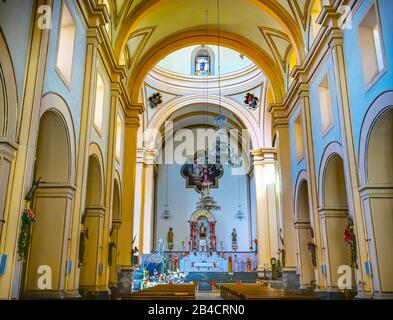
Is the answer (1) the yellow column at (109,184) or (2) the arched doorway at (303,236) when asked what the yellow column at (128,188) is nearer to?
(1) the yellow column at (109,184)

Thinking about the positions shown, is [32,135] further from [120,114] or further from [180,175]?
[180,175]

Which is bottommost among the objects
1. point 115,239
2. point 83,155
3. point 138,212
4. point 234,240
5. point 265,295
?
point 265,295

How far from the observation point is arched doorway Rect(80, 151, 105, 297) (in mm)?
9805

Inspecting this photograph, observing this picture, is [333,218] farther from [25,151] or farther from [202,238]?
[202,238]

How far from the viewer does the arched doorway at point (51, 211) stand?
740cm

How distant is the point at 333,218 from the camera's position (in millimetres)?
10273

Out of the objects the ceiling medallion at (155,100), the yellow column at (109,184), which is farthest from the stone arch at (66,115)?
the ceiling medallion at (155,100)

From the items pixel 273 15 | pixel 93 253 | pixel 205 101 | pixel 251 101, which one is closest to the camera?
pixel 93 253

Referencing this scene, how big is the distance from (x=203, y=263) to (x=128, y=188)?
11.4 meters

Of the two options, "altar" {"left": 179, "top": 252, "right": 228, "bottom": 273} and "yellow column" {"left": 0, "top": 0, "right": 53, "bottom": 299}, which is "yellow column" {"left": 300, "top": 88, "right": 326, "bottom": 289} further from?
"altar" {"left": 179, "top": 252, "right": 228, "bottom": 273}

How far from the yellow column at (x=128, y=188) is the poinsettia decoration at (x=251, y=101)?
8127 millimetres

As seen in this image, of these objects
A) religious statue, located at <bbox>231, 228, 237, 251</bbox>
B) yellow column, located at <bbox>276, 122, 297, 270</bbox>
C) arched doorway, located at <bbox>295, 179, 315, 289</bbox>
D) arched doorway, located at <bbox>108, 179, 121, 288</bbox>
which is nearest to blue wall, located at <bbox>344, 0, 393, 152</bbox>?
arched doorway, located at <bbox>295, 179, 315, 289</bbox>

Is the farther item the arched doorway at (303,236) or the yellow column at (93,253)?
the arched doorway at (303,236)

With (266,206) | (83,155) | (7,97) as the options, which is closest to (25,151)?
(7,97)
